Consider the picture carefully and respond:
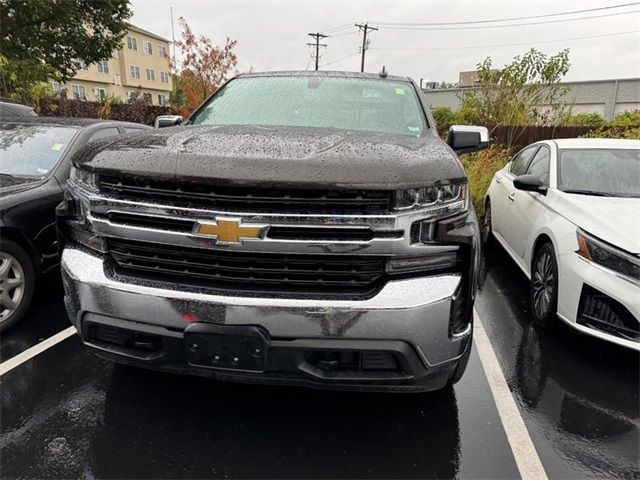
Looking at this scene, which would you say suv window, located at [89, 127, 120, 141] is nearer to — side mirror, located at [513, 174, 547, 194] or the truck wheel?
the truck wheel

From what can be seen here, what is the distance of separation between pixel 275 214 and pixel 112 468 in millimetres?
1457

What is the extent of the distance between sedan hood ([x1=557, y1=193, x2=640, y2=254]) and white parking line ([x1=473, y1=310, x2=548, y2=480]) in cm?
115

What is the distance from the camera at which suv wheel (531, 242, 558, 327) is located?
12.3 ft

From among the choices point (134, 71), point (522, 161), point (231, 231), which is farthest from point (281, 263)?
point (134, 71)

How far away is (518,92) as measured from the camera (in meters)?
13.6

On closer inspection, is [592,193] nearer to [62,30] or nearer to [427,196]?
[427,196]

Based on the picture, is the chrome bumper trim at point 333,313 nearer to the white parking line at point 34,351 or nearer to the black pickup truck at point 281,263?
the black pickup truck at point 281,263

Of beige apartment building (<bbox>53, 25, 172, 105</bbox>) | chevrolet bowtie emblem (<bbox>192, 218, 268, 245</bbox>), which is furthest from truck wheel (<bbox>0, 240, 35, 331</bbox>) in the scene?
beige apartment building (<bbox>53, 25, 172, 105</bbox>)

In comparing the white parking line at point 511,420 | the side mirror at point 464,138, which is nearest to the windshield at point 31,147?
the side mirror at point 464,138

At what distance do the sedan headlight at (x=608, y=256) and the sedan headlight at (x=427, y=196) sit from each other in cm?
171

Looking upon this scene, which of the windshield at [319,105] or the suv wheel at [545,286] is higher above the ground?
the windshield at [319,105]

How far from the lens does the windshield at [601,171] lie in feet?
13.7

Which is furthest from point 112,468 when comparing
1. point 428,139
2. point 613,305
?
point 613,305

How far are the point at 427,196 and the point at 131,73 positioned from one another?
204ft
